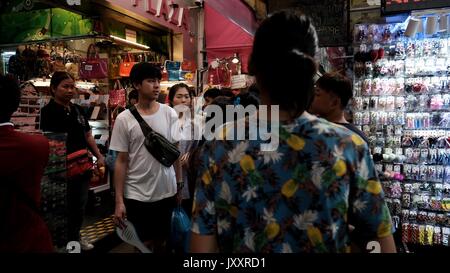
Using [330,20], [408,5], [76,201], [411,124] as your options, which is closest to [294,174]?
[76,201]

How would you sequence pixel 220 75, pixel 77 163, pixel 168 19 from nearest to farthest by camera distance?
1. pixel 77 163
2. pixel 220 75
3. pixel 168 19

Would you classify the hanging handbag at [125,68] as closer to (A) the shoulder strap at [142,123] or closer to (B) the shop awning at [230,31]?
(B) the shop awning at [230,31]

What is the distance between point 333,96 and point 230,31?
4143mm

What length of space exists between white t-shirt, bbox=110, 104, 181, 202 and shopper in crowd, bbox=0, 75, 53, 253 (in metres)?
0.86

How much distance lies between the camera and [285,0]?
15.9 ft

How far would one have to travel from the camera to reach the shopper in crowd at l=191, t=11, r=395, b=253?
1.06 meters

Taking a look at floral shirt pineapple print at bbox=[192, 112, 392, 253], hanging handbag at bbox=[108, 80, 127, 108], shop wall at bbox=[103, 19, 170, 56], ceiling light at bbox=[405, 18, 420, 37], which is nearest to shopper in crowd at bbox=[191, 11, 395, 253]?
floral shirt pineapple print at bbox=[192, 112, 392, 253]

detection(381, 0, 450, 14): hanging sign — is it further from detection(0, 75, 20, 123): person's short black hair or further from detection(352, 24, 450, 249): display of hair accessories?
detection(0, 75, 20, 123): person's short black hair

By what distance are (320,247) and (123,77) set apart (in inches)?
227

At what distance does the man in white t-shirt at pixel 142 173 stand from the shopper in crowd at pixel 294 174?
1.72 m

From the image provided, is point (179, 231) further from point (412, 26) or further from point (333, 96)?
point (412, 26)

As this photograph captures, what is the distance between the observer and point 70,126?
3.74 metres

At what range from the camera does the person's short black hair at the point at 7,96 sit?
1751 mm

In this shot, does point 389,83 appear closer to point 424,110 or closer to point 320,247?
point 424,110
